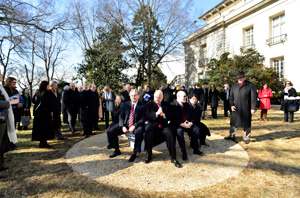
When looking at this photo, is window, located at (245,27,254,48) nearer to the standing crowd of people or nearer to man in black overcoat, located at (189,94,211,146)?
the standing crowd of people

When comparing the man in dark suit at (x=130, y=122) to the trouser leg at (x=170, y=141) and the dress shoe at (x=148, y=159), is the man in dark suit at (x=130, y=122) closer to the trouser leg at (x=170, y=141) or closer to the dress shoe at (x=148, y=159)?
the dress shoe at (x=148, y=159)

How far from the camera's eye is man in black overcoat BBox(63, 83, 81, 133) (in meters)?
6.43

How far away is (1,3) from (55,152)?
25.5ft

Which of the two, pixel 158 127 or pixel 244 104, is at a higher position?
pixel 244 104

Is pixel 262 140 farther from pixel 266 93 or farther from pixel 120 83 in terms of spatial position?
pixel 120 83

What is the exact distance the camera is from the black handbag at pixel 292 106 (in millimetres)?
7205

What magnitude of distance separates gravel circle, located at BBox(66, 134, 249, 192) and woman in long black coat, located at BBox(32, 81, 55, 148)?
0.97m

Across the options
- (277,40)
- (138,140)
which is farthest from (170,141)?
(277,40)

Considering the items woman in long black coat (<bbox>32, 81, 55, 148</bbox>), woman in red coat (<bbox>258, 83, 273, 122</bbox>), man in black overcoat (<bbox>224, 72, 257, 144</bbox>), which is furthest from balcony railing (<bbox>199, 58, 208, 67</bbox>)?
woman in long black coat (<bbox>32, 81, 55, 148</bbox>)

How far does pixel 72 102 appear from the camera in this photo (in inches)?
257

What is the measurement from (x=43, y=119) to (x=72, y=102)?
1.73 m

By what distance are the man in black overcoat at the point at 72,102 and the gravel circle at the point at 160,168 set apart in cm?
211

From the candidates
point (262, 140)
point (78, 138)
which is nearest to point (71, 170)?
point (78, 138)

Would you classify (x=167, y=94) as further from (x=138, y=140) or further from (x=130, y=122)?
(x=138, y=140)
